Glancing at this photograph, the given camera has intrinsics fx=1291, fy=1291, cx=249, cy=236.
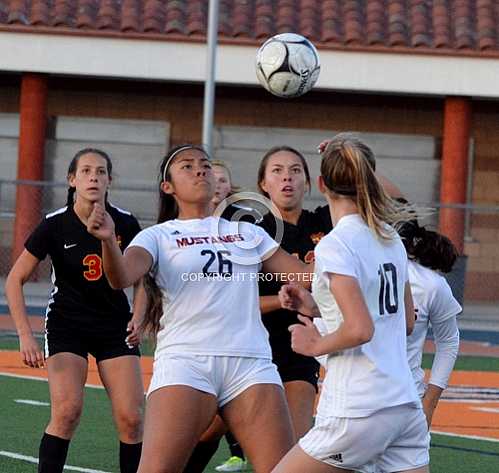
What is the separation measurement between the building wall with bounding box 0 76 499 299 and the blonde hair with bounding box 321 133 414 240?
57.1 feet

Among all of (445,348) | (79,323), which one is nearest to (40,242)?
(79,323)

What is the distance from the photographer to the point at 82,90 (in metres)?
22.5

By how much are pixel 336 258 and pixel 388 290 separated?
0.89ft

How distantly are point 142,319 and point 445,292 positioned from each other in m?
1.52

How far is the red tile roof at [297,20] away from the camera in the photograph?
20422mm

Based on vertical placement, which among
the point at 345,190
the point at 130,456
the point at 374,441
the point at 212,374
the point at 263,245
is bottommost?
the point at 130,456

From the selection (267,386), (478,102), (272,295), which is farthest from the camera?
(478,102)

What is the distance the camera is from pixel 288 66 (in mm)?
11859

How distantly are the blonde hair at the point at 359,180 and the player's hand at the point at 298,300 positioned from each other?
47cm

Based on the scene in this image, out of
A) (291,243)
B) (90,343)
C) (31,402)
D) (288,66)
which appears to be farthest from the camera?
(288,66)

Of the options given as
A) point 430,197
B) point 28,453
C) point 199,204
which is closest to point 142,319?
point 199,204

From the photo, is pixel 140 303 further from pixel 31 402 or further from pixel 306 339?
pixel 31 402

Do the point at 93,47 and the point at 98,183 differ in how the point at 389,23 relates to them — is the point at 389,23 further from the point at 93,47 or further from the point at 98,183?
the point at 98,183

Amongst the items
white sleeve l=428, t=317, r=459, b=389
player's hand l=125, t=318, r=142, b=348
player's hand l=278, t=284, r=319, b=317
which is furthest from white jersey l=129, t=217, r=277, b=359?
white sleeve l=428, t=317, r=459, b=389
